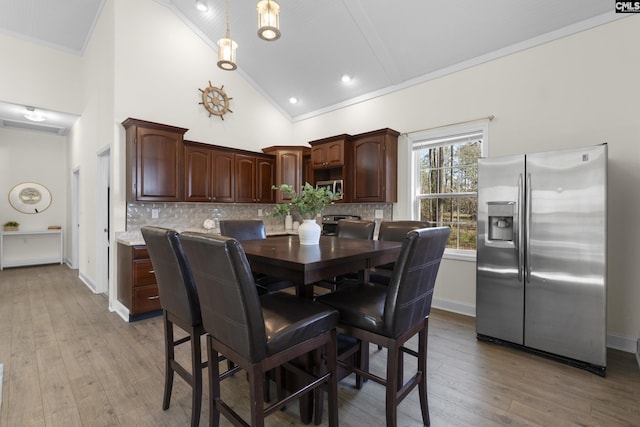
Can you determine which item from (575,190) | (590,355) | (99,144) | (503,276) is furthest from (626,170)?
(99,144)

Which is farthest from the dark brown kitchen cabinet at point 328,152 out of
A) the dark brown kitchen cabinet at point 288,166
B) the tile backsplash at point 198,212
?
the tile backsplash at point 198,212

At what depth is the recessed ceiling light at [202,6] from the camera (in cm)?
399

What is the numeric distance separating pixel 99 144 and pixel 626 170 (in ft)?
19.8

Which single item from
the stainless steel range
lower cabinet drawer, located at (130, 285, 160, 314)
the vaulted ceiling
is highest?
the vaulted ceiling

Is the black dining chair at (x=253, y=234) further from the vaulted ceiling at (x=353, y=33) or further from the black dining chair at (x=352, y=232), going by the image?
the vaulted ceiling at (x=353, y=33)

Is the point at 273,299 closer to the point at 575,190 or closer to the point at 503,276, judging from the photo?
the point at 503,276

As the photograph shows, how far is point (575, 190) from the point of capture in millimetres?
2422

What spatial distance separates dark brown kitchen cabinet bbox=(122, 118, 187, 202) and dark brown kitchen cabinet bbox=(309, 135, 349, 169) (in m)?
1.93

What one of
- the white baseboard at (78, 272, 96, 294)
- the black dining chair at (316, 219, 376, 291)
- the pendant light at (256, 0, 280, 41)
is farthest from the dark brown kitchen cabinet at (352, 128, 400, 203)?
the white baseboard at (78, 272, 96, 294)

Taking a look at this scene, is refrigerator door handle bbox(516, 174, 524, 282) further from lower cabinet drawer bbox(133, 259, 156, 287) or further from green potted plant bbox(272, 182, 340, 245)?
lower cabinet drawer bbox(133, 259, 156, 287)

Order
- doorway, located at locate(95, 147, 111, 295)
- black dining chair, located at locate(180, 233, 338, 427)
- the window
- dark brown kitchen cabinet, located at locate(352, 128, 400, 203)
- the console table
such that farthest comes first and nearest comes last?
the console table < doorway, located at locate(95, 147, 111, 295) < dark brown kitchen cabinet, located at locate(352, 128, 400, 203) < the window < black dining chair, located at locate(180, 233, 338, 427)

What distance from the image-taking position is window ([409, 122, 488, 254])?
371 centimetres

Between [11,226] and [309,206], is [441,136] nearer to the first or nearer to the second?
[309,206]

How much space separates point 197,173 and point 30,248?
5.10 meters
